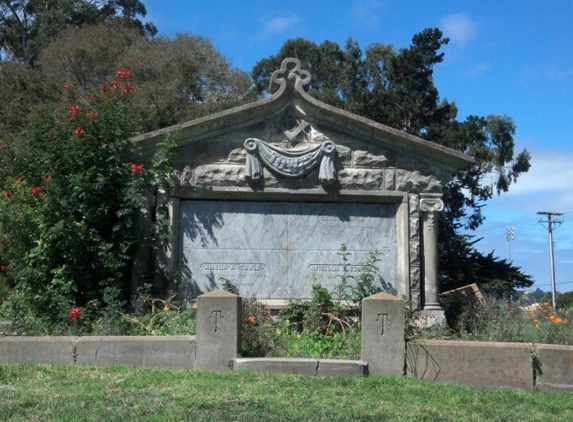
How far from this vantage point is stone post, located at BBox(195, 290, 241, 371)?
801 centimetres

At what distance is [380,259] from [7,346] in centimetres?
530

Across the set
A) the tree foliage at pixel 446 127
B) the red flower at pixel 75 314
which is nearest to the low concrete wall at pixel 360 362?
the red flower at pixel 75 314

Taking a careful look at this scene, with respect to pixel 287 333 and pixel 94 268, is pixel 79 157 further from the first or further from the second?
pixel 287 333

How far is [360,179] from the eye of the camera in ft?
36.1

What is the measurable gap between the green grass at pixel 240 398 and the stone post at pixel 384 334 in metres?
0.32

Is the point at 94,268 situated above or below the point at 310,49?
below

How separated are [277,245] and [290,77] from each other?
98.5 inches

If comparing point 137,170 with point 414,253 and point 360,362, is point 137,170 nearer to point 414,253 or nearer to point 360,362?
point 414,253

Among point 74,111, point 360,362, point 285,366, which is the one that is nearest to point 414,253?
point 360,362

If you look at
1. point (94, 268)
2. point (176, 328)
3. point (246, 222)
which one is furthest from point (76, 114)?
point (176, 328)

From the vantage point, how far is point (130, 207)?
1027 cm

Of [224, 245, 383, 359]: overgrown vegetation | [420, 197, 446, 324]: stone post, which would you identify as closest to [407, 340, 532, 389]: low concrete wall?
[224, 245, 383, 359]: overgrown vegetation

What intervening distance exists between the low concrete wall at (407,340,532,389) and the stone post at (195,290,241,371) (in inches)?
75.6

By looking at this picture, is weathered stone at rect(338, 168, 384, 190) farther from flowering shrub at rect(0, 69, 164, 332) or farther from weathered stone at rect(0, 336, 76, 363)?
weathered stone at rect(0, 336, 76, 363)
